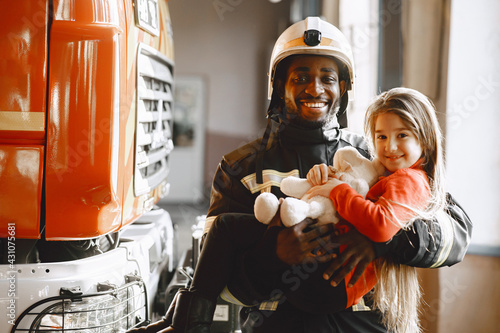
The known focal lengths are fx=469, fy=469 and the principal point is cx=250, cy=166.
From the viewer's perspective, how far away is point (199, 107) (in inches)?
432

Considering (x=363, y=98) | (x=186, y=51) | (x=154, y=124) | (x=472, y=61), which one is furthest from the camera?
(x=186, y=51)

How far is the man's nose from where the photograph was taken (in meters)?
2.02

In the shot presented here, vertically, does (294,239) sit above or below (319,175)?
below

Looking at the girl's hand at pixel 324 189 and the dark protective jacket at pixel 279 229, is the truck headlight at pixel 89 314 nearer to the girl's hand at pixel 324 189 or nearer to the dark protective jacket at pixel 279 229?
the dark protective jacket at pixel 279 229

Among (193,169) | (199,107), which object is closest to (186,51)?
(199,107)

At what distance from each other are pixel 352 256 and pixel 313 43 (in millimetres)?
982

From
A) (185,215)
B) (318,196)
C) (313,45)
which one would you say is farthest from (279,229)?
(185,215)

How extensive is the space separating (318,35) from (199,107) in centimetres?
903

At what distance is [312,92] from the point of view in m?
2.03

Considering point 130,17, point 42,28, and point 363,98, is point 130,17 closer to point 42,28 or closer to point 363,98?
point 42,28

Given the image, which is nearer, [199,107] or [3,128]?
[3,128]

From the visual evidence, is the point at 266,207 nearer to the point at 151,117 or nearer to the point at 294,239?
the point at 294,239

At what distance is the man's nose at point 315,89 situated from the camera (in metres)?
2.02

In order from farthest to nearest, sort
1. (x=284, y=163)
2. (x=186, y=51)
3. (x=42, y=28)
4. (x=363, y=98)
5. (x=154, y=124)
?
(x=186, y=51)
(x=363, y=98)
(x=154, y=124)
(x=284, y=163)
(x=42, y=28)
